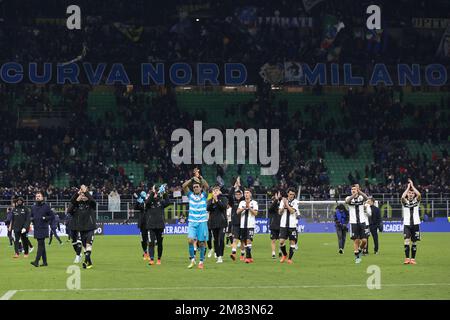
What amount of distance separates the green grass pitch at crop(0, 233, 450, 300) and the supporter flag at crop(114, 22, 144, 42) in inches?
1398

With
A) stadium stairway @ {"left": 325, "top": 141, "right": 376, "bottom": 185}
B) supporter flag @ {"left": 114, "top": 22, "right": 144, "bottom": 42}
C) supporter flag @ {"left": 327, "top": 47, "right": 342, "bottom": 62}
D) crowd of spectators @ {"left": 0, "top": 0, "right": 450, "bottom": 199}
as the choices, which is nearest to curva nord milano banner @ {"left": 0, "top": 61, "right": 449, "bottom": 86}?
crowd of spectators @ {"left": 0, "top": 0, "right": 450, "bottom": 199}

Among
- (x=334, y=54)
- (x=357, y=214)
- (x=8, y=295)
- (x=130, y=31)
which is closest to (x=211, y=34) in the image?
(x=130, y=31)

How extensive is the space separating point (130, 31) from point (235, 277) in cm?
4872

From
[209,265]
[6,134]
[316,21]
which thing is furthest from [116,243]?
[316,21]

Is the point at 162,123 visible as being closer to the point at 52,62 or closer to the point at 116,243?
the point at 52,62

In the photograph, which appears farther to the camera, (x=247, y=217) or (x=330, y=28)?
(x=330, y=28)

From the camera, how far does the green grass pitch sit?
20.0m

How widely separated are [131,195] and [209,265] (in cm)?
2829

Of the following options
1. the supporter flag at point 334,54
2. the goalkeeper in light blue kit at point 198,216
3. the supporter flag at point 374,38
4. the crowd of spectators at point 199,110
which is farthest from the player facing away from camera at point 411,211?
the supporter flag at point 374,38

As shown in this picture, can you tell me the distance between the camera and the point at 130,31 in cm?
7081

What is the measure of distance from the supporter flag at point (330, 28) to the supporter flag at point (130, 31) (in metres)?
13.8

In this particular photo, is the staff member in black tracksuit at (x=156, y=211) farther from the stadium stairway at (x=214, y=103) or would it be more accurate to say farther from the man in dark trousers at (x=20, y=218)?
the stadium stairway at (x=214, y=103)

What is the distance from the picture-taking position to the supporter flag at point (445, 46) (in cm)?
7294

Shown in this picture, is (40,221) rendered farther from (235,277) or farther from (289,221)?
(289,221)
